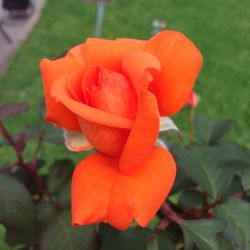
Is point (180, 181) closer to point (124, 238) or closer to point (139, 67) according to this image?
point (124, 238)

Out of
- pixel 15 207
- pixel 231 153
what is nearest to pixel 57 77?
pixel 15 207

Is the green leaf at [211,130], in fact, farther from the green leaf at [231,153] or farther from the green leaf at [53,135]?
the green leaf at [53,135]

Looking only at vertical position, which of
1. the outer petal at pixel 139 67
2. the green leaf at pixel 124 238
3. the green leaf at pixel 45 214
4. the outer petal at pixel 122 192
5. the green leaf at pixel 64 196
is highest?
the outer petal at pixel 139 67

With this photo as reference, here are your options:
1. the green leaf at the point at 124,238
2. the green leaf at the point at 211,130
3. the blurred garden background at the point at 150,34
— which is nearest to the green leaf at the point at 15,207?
the green leaf at the point at 124,238

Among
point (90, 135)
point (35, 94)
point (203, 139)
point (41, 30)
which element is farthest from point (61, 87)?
point (41, 30)

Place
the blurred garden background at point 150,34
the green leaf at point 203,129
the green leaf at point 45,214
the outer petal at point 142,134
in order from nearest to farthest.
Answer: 1. the outer petal at point 142,134
2. the green leaf at point 45,214
3. the green leaf at point 203,129
4. the blurred garden background at point 150,34

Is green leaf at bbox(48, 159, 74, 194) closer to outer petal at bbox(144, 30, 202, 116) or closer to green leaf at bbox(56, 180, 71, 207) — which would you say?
green leaf at bbox(56, 180, 71, 207)
